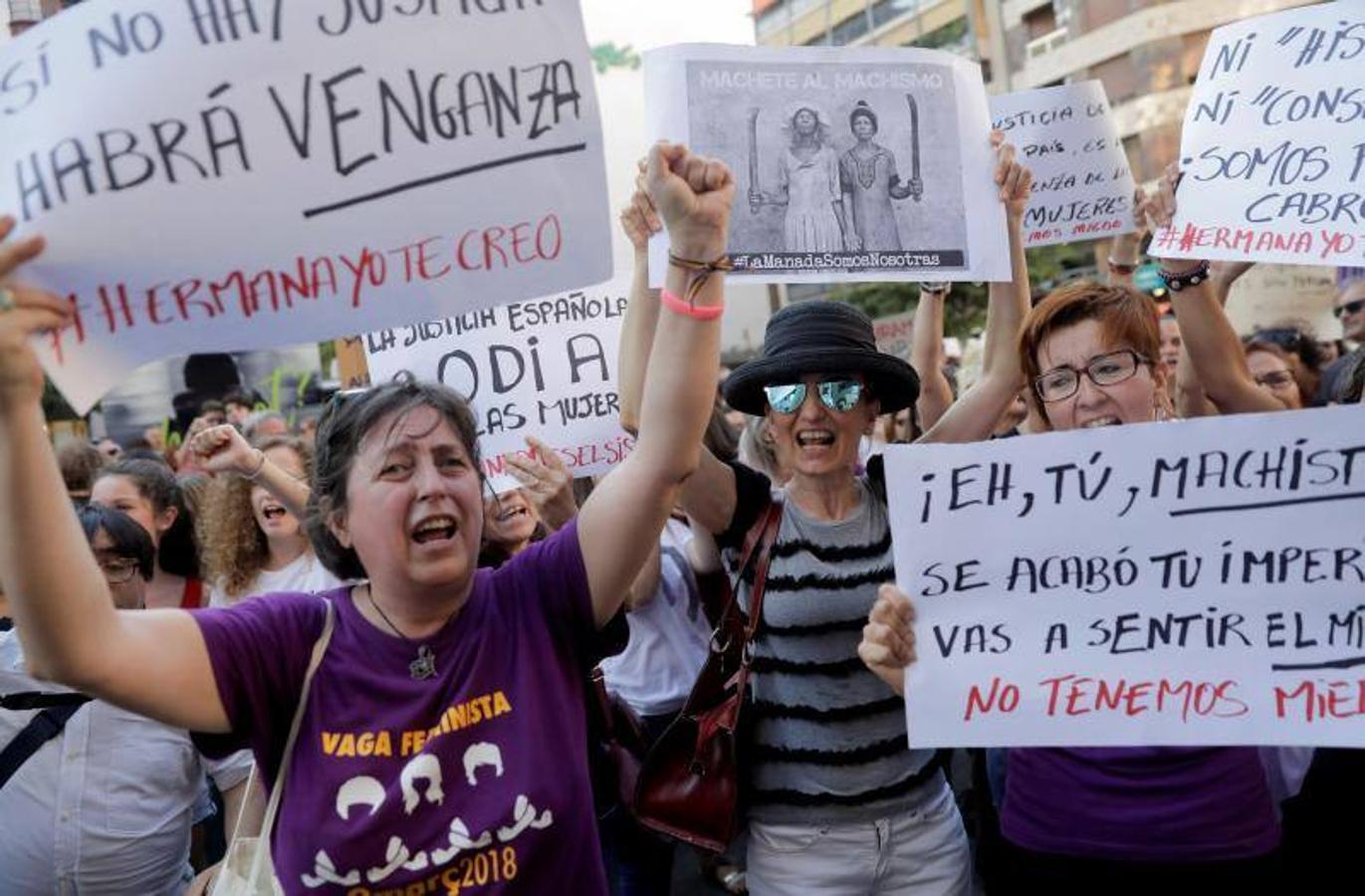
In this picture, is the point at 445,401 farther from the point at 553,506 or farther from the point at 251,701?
the point at 553,506

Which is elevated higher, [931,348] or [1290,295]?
[931,348]

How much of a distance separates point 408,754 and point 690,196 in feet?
3.32

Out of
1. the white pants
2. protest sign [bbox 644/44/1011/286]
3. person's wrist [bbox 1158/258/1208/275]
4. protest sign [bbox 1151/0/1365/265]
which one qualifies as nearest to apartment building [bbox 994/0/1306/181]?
protest sign [bbox 1151/0/1365/265]

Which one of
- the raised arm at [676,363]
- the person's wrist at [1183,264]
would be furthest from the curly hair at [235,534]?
the person's wrist at [1183,264]

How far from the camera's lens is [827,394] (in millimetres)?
2684

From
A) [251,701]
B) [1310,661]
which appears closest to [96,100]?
[251,701]

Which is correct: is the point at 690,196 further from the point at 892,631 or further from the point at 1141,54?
the point at 1141,54

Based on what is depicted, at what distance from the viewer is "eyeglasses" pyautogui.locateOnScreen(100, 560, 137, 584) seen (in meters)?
3.01

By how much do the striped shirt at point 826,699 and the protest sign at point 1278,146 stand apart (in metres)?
1.24

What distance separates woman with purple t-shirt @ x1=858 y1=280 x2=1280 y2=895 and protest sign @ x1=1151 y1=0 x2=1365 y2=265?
28.6 inches

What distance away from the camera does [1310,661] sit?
211 cm

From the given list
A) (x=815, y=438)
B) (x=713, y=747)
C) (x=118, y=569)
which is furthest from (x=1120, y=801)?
(x=118, y=569)

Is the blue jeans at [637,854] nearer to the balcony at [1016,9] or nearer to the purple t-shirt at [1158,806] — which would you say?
the purple t-shirt at [1158,806]

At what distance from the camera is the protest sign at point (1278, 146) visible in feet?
9.27
